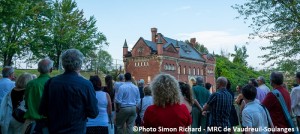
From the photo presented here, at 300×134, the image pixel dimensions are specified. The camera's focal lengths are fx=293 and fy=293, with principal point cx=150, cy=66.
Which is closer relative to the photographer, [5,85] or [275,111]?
[275,111]

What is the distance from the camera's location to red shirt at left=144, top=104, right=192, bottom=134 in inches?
144

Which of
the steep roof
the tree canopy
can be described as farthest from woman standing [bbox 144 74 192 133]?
the steep roof

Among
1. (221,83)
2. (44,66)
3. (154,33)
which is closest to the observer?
(44,66)

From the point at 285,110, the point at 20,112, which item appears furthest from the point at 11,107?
the point at 285,110

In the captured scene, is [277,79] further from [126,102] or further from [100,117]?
[126,102]

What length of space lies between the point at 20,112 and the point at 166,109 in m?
3.44

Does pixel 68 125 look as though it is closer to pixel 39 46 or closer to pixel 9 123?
pixel 9 123

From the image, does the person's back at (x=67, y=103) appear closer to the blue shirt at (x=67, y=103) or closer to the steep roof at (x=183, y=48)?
the blue shirt at (x=67, y=103)

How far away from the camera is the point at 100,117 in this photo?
570cm

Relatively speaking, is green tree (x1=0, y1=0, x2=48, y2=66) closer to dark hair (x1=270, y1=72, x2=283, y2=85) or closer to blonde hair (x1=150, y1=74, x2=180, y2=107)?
dark hair (x1=270, y1=72, x2=283, y2=85)

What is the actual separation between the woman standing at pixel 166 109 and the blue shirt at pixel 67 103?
79 centimetres

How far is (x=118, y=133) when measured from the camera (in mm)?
8828

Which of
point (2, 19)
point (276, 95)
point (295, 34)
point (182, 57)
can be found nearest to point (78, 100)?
point (276, 95)

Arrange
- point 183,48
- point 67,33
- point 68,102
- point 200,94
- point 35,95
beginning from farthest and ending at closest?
point 183,48, point 67,33, point 200,94, point 35,95, point 68,102
